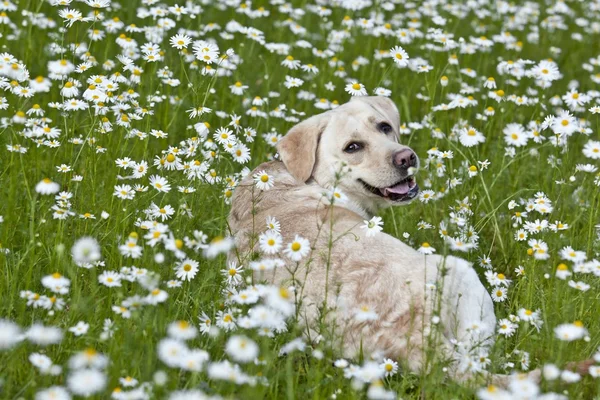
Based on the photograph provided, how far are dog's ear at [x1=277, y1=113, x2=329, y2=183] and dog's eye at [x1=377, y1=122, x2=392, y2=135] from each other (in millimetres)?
366

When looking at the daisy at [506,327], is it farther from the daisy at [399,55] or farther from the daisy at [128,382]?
the daisy at [399,55]

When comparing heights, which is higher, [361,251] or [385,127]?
[361,251]

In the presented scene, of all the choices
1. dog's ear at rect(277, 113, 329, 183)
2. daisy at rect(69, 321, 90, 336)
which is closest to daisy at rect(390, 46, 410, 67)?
dog's ear at rect(277, 113, 329, 183)

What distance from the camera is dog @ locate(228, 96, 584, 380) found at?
4.06 metres

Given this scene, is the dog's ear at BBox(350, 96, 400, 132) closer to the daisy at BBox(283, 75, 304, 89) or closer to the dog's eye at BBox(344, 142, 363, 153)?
the dog's eye at BBox(344, 142, 363, 153)

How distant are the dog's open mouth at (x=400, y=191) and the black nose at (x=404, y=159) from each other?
0.12 m

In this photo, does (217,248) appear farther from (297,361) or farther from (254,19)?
(254,19)

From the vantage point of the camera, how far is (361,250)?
444 cm

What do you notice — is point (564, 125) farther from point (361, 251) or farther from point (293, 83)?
point (293, 83)

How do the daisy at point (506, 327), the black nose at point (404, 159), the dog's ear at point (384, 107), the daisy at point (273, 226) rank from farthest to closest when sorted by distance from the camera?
the dog's ear at point (384, 107) < the black nose at point (404, 159) < the daisy at point (273, 226) < the daisy at point (506, 327)

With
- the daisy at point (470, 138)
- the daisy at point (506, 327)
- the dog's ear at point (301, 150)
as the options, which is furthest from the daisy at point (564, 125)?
the dog's ear at point (301, 150)

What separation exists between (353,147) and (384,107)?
0.60 metres

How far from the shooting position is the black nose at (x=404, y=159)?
5.32m

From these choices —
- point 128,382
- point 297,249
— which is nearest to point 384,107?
point 297,249
